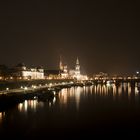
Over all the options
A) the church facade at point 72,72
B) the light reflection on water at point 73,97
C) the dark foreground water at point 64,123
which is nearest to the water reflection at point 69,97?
the light reflection on water at point 73,97

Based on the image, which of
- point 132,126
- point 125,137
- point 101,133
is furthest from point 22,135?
point 132,126

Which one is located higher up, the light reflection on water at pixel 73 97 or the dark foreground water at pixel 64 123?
the light reflection on water at pixel 73 97

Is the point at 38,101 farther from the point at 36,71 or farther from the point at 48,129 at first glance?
the point at 36,71

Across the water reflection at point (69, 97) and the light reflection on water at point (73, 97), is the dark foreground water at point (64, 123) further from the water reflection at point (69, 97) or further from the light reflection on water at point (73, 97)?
the water reflection at point (69, 97)

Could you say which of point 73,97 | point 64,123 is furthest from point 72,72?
point 64,123

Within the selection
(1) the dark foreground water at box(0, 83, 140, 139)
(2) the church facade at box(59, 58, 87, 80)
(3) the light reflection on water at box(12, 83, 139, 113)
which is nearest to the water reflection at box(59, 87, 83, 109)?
(3) the light reflection on water at box(12, 83, 139, 113)

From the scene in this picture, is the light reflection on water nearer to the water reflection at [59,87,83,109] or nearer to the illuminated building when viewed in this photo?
the water reflection at [59,87,83,109]

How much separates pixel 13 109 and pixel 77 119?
6.49 meters

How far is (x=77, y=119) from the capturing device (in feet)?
79.2

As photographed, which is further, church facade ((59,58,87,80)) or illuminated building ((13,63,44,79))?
church facade ((59,58,87,80))

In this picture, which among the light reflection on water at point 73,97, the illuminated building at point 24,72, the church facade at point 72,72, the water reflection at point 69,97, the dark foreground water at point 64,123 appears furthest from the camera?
the church facade at point 72,72

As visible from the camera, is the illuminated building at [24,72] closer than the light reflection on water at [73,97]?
No

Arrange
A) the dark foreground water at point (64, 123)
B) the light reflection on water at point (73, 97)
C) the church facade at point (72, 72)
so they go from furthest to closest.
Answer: the church facade at point (72, 72), the light reflection on water at point (73, 97), the dark foreground water at point (64, 123)

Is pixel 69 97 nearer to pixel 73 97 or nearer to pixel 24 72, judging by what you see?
pixel 73 97
